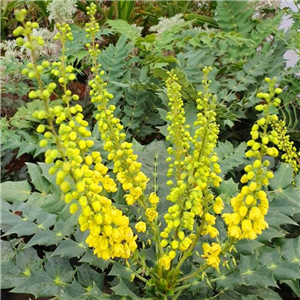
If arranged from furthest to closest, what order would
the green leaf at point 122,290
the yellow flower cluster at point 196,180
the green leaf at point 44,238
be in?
the green leaf at point 44,238
the green leaf at point 122,290
the yellow flower cluster at point 196,180

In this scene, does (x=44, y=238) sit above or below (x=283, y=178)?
below

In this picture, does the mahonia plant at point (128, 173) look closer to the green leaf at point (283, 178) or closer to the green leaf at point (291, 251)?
the green leaf at point (291, 251)

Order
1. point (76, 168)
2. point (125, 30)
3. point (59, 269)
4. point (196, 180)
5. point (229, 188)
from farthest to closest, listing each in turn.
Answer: point (125, 30) → point (229, 188) → point (59, 269) → point (196, 180) → point (76, 168)

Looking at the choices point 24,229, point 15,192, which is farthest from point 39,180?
point 24,229

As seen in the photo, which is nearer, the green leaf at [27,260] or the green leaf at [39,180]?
the green leaf at [27,260]

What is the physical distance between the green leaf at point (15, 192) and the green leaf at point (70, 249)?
0.76ft

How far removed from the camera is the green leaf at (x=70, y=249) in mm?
917

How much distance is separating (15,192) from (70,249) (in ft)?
0.95

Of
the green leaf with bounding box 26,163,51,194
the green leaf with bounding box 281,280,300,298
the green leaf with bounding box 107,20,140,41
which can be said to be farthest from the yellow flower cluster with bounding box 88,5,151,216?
the green leaf with bounding box 107,20,140,41

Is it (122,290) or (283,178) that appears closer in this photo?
(122,290)

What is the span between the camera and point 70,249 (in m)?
0.93

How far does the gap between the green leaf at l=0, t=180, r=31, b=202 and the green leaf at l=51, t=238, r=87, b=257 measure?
9.2 inches

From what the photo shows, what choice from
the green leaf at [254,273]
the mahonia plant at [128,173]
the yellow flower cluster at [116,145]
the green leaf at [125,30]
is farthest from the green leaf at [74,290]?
the green leaf at [125,30]

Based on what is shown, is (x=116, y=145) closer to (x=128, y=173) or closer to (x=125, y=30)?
(x=128, y=173)
